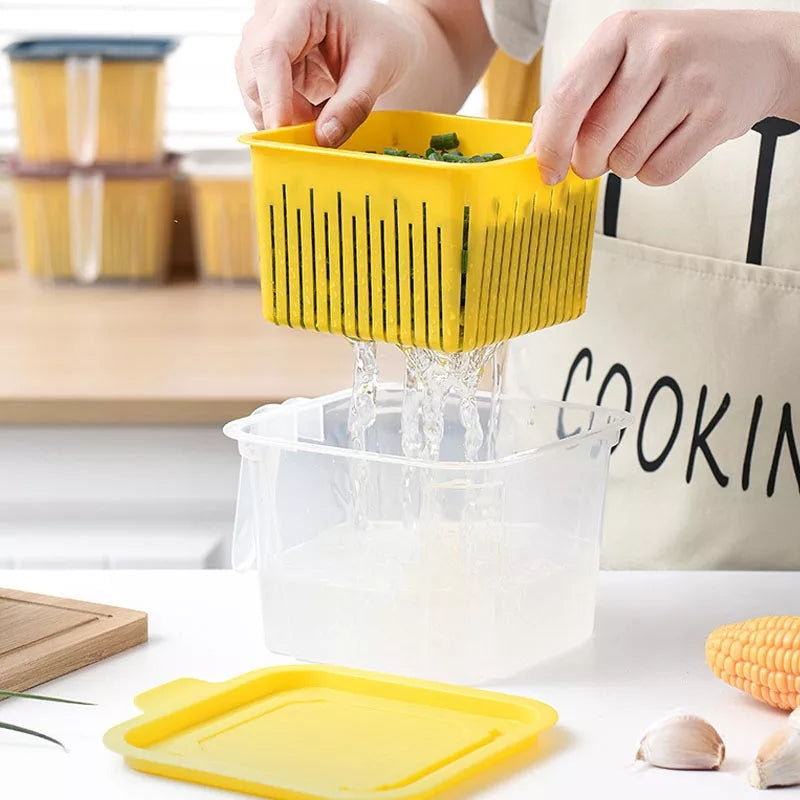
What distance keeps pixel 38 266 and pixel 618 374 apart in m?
1.23

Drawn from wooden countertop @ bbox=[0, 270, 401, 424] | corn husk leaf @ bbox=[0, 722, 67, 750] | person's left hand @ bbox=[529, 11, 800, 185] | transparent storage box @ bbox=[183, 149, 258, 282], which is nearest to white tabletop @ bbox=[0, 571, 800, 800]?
corn husk leaf @ bbox=[0, 722, 67, 750]

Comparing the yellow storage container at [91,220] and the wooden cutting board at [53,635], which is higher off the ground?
the yellow storage container at [91,220]

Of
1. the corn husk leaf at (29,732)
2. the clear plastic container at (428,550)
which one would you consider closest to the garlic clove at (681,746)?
the clear plastic container at (428,550)

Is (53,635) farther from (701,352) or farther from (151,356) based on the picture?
(151,356)

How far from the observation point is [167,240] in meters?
2.17

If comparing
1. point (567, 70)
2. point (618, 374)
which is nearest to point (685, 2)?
point (618, 374)

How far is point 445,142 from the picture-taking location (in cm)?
85

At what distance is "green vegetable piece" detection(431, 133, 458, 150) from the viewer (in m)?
0.85

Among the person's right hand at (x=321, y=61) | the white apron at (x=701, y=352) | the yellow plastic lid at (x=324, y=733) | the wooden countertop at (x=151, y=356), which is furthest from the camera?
the wooden countertop at (x=151, y=356)

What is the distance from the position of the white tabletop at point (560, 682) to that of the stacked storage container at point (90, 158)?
1.23m

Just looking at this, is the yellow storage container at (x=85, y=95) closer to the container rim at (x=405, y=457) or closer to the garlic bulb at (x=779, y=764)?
the container rim at (x=405, y=457)

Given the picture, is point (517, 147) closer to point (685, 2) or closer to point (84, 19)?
point (685, 2)

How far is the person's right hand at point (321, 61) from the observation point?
855mm

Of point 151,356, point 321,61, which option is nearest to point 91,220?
point 151,356
